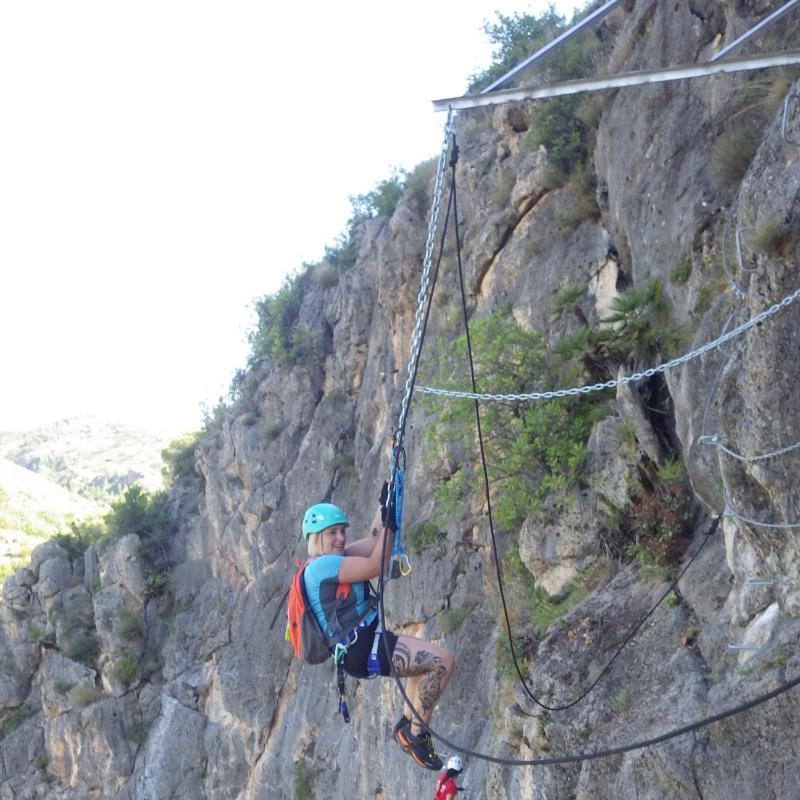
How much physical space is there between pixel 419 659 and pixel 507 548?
4.91m

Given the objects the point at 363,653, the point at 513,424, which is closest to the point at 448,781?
the point at 363,653

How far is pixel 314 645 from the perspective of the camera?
860 cm

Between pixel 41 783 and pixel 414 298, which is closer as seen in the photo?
pixel 414 298

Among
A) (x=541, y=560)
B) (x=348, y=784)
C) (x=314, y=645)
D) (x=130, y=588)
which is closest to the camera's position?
(x=314, y=645)

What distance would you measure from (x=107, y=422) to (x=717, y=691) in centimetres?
12651

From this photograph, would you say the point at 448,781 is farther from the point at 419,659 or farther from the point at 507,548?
the point at 507,548

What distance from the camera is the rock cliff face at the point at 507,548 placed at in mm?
7305

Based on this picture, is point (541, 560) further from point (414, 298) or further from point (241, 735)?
point (241, 735)

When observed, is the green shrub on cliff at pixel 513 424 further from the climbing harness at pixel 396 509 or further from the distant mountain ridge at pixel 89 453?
the distant mountain ridge at pixel 89 453

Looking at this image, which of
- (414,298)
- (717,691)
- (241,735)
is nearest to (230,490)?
(241,735)

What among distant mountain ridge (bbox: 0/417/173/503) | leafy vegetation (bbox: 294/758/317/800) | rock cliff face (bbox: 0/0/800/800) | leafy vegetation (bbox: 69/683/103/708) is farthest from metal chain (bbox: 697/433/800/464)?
distant mountain ridge (bbox: 0/417/173/503)

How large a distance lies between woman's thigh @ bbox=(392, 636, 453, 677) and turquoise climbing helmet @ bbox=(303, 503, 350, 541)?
138cm

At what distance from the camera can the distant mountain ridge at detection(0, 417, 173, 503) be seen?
334 ft

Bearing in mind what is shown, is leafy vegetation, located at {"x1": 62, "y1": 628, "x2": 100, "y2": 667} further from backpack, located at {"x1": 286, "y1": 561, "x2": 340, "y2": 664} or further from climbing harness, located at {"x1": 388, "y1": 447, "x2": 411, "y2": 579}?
climbing harness, located at {"x1": 388, "y1": 447, "x2": 411, "y2": 579}
